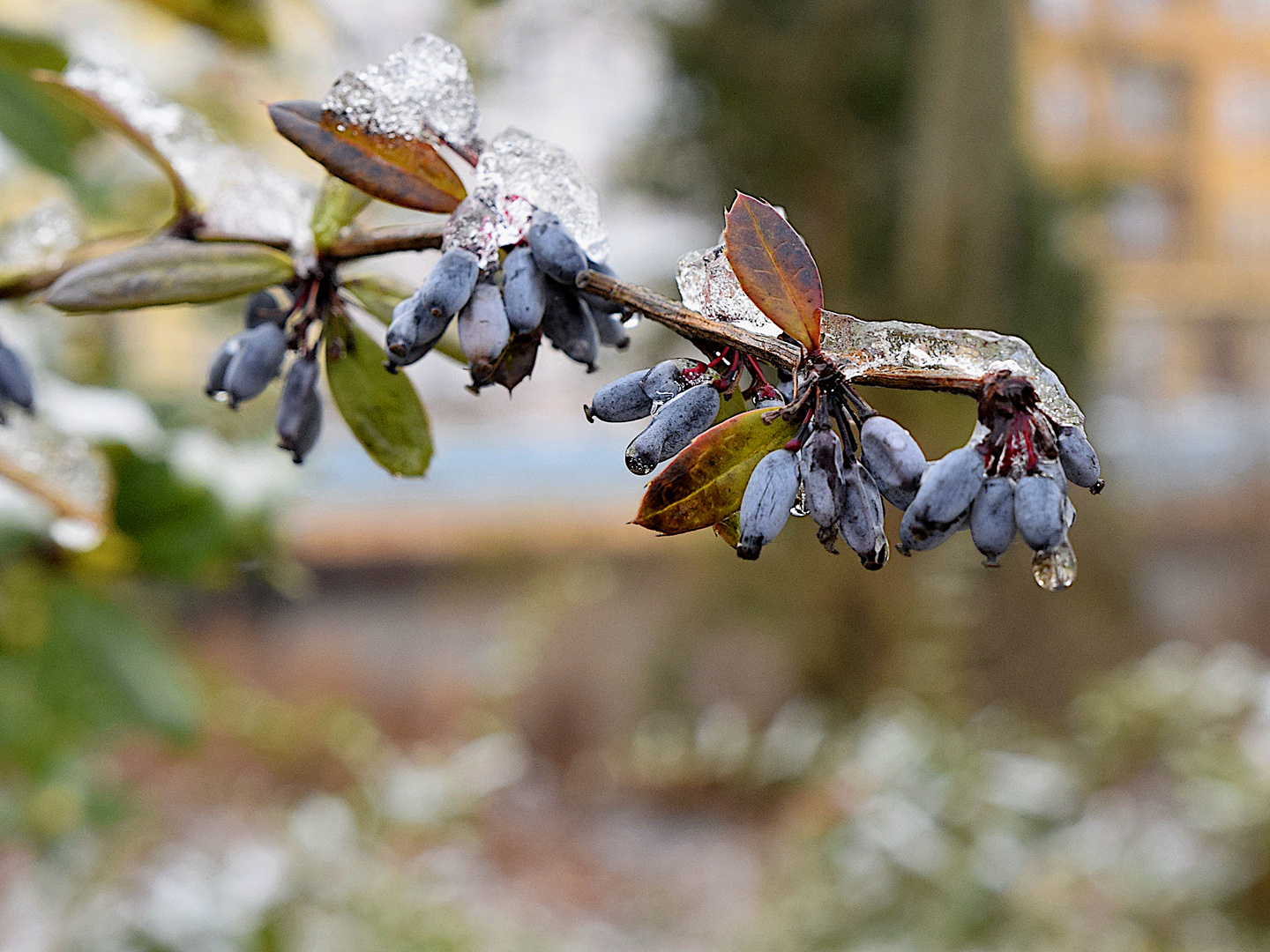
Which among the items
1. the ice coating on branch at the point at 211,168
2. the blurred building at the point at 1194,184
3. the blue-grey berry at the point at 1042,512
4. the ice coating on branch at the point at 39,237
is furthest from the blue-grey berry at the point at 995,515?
the blurred building at the point at 1194,184

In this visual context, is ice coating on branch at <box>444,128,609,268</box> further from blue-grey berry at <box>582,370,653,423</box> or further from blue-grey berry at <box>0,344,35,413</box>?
blue-grey berry at <box>0,344,35,413</box>

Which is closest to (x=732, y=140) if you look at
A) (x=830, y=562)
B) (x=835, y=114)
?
(x=835, y=114)

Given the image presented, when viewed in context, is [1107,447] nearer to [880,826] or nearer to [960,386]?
[880,826]

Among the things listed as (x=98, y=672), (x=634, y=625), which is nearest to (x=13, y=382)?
(x=98, y=672)

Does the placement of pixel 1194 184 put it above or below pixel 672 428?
above

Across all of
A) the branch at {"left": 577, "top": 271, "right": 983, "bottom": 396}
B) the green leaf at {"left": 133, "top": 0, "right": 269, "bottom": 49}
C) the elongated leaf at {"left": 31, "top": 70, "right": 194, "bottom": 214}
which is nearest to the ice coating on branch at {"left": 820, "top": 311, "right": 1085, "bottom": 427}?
the branch at {"left": 577, "top": 271, "right": 983, "bottom": 396}

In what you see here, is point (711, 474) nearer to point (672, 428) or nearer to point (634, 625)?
point (672, 428)
